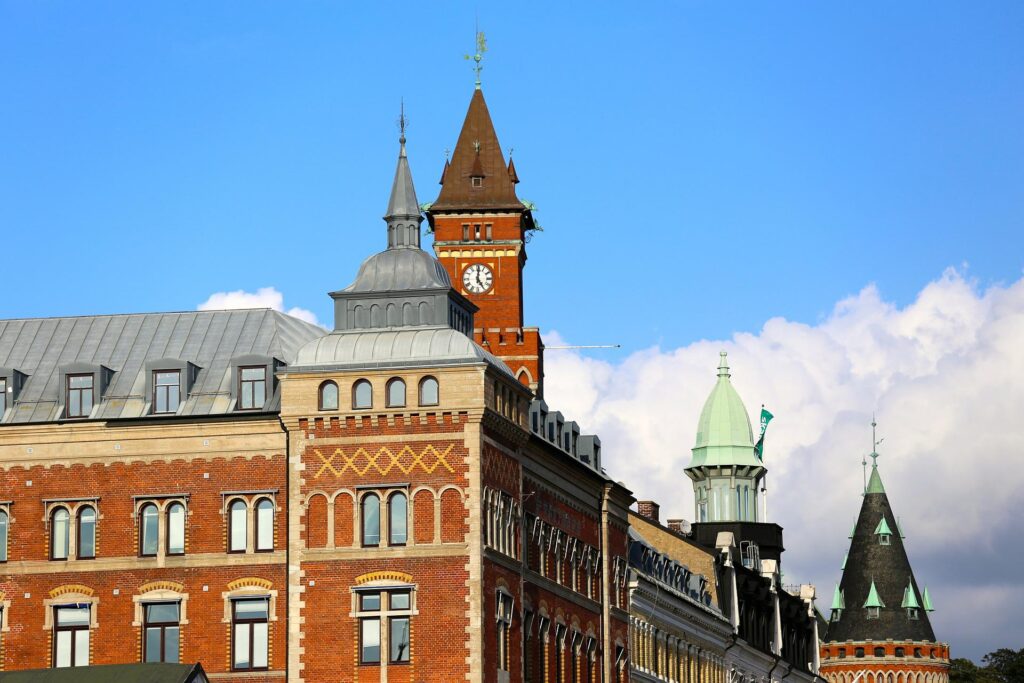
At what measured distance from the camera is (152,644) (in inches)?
3014

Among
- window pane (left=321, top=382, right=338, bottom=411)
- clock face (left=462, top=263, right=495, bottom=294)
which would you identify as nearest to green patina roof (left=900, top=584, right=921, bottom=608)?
clock face (left=462, top=263, right=495, bottom=294)

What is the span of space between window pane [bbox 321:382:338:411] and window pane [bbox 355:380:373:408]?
2.33 ft

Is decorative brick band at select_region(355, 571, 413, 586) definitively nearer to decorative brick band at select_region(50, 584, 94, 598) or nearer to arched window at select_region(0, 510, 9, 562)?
decorative brick band at select_region(50, 584, 94, 598)

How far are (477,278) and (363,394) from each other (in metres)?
57.8

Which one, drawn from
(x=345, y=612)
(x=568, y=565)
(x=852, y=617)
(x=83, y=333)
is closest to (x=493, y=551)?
(x=345, y=612)

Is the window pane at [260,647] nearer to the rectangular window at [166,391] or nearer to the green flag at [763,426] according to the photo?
the rectangular window at [166,391]

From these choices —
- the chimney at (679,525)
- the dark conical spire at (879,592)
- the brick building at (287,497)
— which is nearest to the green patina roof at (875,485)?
the dark conical spire at (879,592)

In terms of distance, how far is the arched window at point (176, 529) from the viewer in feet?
253

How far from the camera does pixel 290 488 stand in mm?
75875

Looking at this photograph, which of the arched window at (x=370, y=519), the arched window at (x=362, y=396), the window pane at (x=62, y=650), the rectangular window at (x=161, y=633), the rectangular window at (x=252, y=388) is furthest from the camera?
the rectangular window at (x=252, y=388)

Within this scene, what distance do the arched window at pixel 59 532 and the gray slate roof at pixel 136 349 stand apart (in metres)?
3.32

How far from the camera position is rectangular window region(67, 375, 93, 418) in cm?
7950

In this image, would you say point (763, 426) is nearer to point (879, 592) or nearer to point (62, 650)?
point (879, 592)

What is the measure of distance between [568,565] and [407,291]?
49.5 feet
